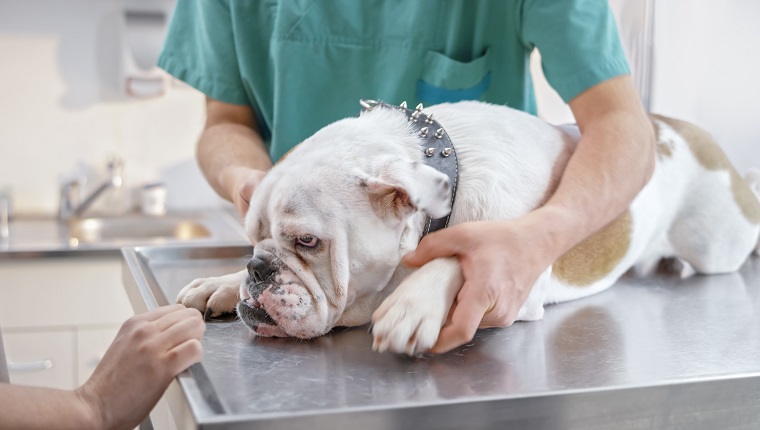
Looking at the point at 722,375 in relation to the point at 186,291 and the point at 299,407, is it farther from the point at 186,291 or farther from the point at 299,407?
the point at 186,291

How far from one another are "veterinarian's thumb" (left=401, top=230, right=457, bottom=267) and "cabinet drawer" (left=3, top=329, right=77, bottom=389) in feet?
5.06

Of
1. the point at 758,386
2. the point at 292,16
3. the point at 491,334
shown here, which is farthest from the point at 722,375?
the point at 292,16

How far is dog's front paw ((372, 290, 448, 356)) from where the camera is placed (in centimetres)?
74

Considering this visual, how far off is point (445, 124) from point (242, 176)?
303mm

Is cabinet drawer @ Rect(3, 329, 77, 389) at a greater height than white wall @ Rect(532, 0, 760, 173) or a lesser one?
lesser

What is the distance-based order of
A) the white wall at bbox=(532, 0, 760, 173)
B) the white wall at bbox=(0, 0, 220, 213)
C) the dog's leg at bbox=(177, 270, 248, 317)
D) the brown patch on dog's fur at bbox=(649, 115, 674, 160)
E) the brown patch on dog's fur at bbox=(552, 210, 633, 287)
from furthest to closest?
the white wall at bbox=(0, 0, 220, 213)
the white wall at bbox=(532, 0, 760, 173)
the brown patch on dog's fur at bbox=(649, 115, 674, 160)
the brown patch on dog's fur at bbox=(552, 210, 633, 287)
the dog's leg at bbox=(177, 270, 248, 317)

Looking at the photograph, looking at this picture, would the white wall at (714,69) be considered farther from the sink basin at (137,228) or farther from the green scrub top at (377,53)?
the sink basin at (137,228)

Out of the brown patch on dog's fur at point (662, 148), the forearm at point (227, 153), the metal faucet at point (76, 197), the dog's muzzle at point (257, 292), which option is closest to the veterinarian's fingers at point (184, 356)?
the dog's muzzle at point (257, 292)

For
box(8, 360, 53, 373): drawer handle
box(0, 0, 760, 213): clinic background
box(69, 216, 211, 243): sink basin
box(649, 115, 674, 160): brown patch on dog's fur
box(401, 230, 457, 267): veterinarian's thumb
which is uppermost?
box(401, 230, 457, 267): veterinarian's thumb

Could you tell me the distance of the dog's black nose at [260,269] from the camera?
2.70 feet

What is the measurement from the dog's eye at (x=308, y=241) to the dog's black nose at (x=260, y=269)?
4 cm

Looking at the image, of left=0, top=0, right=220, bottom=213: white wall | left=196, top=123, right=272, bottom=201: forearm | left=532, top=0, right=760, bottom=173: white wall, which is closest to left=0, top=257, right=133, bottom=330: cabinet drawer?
left=0, top=0, right=220, bottom=213: white wall

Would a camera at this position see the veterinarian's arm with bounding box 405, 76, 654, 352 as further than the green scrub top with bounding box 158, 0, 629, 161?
No

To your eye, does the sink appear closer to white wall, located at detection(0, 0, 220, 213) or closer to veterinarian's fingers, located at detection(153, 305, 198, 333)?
white wall, located at detection(0, 0, 220, 213)
